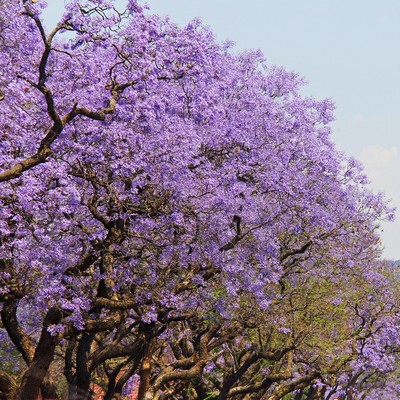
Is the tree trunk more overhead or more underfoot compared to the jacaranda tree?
more underfoot

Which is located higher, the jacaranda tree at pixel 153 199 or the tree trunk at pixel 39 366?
the jacaranda tree at pixel 153 199

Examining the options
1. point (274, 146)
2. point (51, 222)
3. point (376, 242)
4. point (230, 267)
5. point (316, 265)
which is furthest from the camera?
point (376, 242)

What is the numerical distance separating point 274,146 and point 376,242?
9.57 m

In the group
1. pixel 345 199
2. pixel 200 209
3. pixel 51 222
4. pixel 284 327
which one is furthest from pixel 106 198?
pixel 345 199

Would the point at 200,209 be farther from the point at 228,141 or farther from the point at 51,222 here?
the point at 51,222

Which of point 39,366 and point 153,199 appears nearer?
point 39,366

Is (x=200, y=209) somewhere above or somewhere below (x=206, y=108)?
below

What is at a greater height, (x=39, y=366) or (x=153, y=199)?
(x=153, y=199)

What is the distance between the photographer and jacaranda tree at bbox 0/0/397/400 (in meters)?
17.5

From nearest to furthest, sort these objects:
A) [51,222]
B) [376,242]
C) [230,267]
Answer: [51,222] → [230,267] → [376,242]

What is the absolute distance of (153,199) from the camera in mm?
19578

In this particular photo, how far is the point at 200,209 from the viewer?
21062 mm

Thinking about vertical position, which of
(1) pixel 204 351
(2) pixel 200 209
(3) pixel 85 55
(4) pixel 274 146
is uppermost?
(4) pixel 274 146

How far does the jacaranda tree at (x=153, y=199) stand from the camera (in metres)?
17.5
